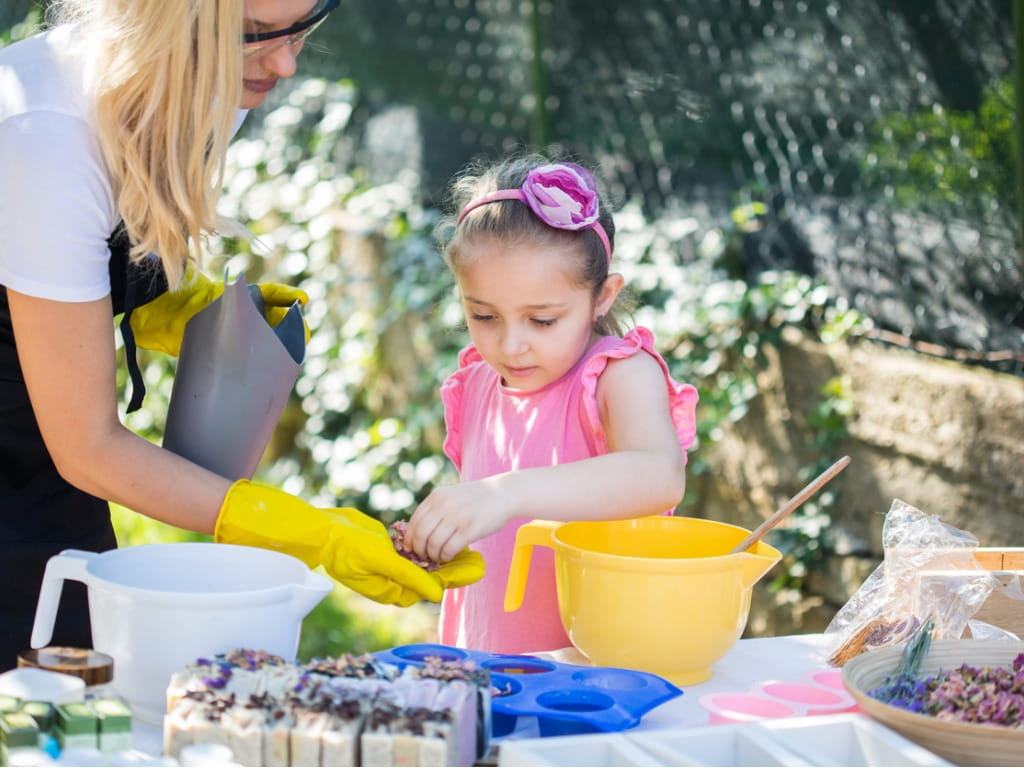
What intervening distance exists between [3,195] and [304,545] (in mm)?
479

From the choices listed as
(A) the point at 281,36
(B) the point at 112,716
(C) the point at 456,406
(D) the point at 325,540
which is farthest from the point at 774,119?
(B) the point at 112,716

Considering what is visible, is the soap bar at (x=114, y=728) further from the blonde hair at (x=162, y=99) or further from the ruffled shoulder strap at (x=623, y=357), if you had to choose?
the ruffled shoulder strap at (x=623, y=357)


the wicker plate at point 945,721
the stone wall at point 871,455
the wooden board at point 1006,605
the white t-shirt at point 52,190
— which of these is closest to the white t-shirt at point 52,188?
the white t-shirt at point 52,190

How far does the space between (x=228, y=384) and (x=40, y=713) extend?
0.55 meters

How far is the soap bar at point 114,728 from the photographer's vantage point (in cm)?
94

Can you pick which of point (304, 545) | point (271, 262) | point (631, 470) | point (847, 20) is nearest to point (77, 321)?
point (304, 545)

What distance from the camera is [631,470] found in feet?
5.07

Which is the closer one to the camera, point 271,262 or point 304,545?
point 304,545

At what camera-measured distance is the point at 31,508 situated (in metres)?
1.58

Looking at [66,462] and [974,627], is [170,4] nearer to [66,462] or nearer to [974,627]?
[66,462]

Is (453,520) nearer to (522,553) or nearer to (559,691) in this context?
A: (522,553)

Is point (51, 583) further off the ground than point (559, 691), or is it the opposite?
point (51, 583)

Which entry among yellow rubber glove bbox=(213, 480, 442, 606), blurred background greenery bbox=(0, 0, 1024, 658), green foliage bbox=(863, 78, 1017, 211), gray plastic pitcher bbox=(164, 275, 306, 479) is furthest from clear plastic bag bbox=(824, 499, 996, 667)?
green foliage bbox=(863, 78, 1017, 211)

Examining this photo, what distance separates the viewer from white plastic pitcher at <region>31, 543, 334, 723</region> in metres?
1.06
